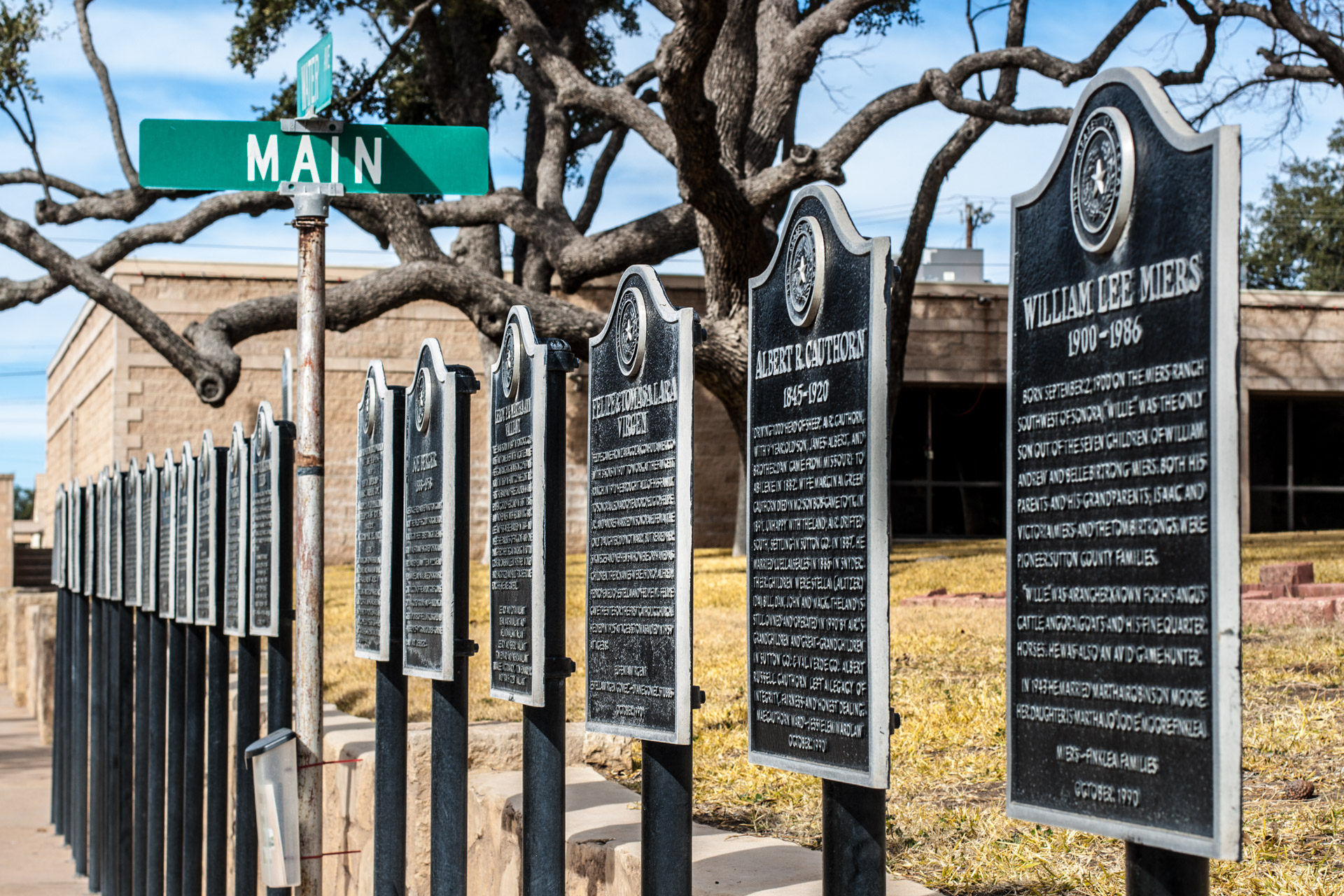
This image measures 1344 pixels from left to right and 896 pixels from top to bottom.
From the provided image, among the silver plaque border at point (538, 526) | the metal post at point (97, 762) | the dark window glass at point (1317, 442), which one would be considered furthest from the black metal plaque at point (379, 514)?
the dark window glass at point (1317, 442)

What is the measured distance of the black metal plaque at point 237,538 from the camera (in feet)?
20.6

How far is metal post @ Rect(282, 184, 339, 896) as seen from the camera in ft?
15.5

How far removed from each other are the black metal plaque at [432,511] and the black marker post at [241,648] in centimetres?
153

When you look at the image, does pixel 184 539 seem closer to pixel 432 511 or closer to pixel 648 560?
pixel 432 511

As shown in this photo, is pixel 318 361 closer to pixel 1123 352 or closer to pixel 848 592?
pixel 848 592

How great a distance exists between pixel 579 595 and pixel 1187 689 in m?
11.6

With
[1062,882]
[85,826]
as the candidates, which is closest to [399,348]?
[85,826]

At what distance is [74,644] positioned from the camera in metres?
11.5

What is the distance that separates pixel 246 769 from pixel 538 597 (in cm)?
270

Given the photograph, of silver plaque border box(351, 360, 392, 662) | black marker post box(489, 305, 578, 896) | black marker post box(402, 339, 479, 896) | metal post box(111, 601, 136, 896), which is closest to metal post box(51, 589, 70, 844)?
metal post box(111, 601, 136, 896)

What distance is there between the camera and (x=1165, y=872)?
2.18 m

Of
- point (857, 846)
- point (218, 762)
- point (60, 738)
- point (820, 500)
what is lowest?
point (60, 738)

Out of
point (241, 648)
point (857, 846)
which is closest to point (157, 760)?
point (241, 648)

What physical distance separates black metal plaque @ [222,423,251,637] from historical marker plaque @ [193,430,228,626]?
0.16 feet
